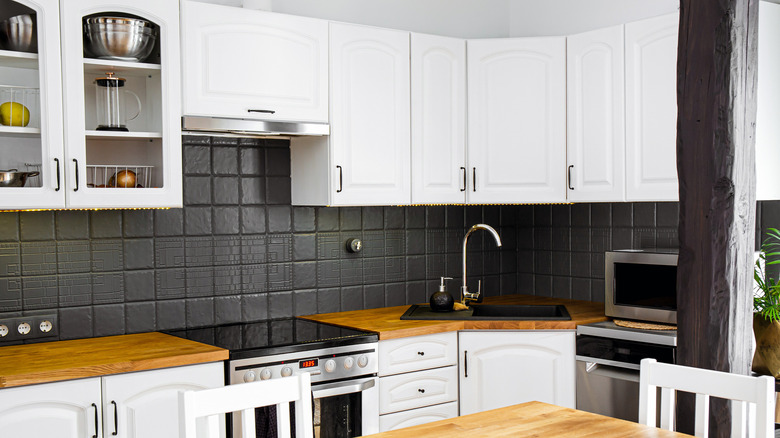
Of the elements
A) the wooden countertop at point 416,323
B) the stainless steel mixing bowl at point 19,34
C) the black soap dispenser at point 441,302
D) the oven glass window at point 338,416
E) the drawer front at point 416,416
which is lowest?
the drawer front at point 416,416

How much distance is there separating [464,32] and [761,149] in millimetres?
1767

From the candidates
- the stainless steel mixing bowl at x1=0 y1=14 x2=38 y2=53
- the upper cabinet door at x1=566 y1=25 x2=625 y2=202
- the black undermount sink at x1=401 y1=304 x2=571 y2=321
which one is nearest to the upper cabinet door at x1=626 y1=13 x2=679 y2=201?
the upper cabinet door at x1=566 y1=25 x2=625 y2=202

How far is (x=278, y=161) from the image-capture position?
369 cm

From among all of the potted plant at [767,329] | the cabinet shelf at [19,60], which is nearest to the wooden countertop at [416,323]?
the potted plant at [767,329]

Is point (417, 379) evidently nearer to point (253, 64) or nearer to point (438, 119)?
point (438, 119)

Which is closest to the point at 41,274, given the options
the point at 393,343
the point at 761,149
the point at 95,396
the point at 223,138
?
the point at 95,396

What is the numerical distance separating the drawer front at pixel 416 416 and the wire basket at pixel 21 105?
1.80 metres

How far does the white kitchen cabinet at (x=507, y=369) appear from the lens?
11.5 ft

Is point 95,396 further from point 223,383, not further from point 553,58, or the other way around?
point 553,58

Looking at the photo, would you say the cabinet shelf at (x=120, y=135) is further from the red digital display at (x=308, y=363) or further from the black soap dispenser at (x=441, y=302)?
the black soap dispenser at (x=441, y=302)

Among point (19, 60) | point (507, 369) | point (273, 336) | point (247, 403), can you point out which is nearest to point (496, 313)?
point (507, 369)

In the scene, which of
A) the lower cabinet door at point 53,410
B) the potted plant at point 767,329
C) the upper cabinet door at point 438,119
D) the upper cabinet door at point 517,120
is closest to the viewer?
the lower cabinet door at point 53,410

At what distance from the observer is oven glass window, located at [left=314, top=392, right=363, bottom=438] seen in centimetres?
308

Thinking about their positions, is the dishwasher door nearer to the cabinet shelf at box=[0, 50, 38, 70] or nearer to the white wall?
the white wall
